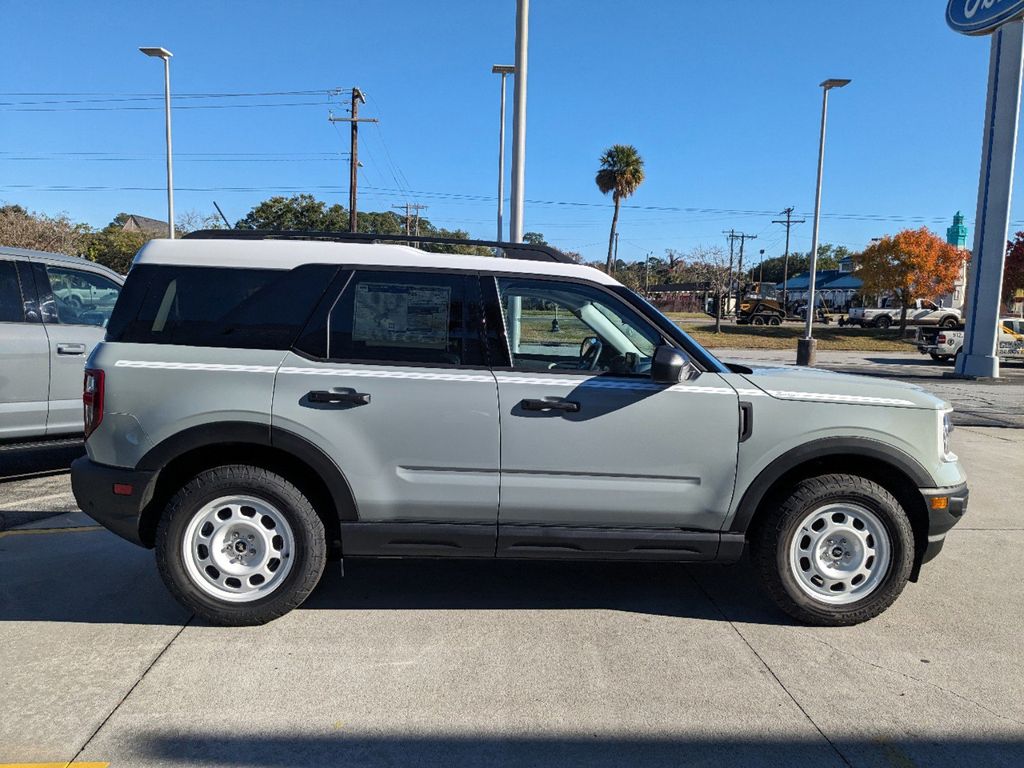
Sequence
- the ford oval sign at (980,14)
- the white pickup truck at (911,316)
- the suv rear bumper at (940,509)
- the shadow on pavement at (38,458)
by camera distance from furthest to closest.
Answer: the white pickup truck at (911,316)
the ford oval sign at (980,14)
the shadow on pavement at (38,458)
the suv rear bumper at (940,509)

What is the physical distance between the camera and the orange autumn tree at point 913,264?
111ft

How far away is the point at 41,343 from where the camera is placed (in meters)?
6.21

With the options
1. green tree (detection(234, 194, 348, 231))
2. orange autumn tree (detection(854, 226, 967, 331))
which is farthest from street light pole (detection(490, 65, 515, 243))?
green tree (detection(234, 194, 348, 231))

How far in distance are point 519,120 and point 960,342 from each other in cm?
2042

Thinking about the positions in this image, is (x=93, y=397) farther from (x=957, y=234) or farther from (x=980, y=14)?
(x=957, y=234)

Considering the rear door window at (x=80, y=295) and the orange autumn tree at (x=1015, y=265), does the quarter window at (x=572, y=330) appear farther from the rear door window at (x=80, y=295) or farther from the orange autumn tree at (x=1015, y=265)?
the orange autumn tree at (x=1015, y=265)

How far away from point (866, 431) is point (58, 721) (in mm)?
3903

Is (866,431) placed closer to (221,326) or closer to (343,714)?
(343,714)

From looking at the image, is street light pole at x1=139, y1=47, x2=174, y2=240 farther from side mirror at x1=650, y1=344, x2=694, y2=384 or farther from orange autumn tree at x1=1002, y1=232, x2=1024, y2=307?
orange autumn tree at x1=1002, y1=232, x2=1024, y2=307

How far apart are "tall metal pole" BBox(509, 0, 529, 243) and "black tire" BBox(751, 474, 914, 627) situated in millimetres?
7483

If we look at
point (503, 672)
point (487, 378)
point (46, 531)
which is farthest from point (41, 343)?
point (503, 672)

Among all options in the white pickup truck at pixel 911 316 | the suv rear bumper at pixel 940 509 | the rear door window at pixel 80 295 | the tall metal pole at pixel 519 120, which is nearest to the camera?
the suv rear bumper at pixel 940 509

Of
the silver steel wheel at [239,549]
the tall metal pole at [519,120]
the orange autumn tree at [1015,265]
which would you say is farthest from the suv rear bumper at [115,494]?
the orange autumn tree at [1015,265]

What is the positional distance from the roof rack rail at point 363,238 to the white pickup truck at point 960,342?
74.7 ft
